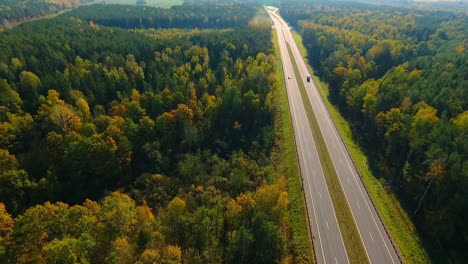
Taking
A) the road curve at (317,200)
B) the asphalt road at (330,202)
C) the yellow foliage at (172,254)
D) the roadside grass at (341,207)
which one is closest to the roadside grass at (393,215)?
the asphalt road at (330,202)

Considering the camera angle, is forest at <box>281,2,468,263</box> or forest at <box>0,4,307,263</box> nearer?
forest at <box>0,4,307,263</box>

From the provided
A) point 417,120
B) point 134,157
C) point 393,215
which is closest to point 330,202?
point 393,215

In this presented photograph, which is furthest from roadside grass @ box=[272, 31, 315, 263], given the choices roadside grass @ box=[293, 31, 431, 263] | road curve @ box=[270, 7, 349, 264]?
roadside grass @ box=[293, 31, 431, 263]

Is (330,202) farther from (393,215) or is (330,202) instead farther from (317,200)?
(393,215)

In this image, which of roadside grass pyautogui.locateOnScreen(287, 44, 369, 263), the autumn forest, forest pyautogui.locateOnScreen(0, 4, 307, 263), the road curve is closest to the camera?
forest pyautogui.locateOnScreen(0, 4, 307, 263)

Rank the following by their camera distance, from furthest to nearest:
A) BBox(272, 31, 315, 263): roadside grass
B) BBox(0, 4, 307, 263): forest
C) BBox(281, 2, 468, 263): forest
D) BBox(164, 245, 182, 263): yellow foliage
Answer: BBox(281, 2, 468, 263): forest → BBox(272, 31, 315, 263): roadside grass → BBox(0, 4, 307, 263): forest → BBox(164, 245, 182, 263): yellow foliage

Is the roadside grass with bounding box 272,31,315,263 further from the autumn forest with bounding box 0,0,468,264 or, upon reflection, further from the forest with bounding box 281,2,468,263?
the forest with bounding box 281,2,468,263
